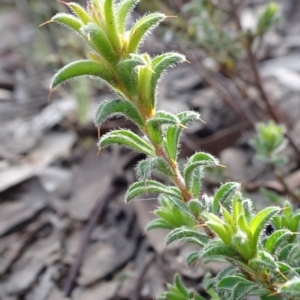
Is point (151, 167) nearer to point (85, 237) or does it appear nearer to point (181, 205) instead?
point (181, 205)

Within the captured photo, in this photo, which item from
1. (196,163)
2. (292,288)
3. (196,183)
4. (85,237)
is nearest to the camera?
(292,288)

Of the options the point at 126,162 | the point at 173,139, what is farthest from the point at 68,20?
the point at 126,162

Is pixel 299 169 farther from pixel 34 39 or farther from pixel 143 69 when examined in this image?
pixel 34 39

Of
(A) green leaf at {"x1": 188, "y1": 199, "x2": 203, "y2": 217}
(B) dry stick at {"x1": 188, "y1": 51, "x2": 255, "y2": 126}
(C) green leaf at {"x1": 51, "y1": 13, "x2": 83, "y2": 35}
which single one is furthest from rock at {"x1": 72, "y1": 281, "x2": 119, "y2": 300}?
(C) green leaf at {"x1": 51, "y1": 13, "x2": 83, "y2": 35}

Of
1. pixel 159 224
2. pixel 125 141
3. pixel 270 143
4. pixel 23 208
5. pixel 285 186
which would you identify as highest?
pixel 125 141

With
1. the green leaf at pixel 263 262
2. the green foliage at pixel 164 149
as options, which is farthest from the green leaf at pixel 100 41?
the green leaf at pixel 263 262
